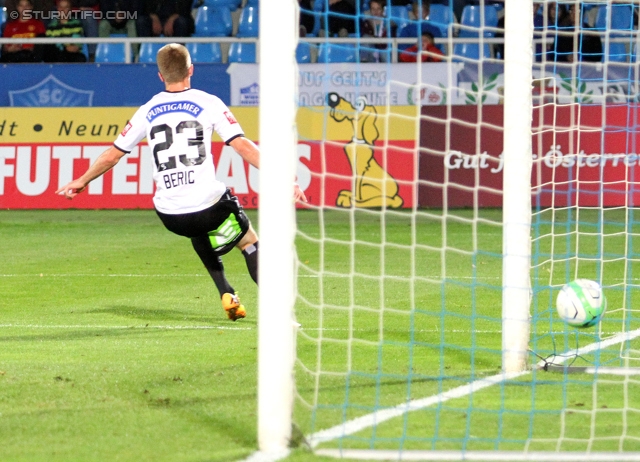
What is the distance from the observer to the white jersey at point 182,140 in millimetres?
6465

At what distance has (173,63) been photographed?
249 inches

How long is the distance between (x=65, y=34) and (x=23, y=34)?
2.36 feet

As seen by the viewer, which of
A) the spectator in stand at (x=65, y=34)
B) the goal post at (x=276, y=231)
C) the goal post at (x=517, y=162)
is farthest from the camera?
the spectator in stand at (x=65, y=34)

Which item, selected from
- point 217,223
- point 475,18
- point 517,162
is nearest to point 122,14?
point 475,18

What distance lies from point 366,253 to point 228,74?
19.7 feet

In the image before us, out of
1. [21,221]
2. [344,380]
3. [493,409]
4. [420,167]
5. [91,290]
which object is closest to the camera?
[493,409]

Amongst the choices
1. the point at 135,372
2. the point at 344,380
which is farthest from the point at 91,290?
the point at 344,380

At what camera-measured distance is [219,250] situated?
6910mm

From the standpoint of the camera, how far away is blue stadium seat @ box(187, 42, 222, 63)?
1803cm

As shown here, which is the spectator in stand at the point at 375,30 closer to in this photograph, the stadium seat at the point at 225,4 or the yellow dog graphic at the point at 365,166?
the yellow dog graphic at the point at 365,166

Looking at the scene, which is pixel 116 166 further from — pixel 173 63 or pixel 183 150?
pixel 173 63

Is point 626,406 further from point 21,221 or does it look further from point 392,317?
point 21,221

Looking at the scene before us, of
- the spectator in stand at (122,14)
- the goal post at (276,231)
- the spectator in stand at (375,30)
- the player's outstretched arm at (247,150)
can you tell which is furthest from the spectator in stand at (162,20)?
the goal post at (276,231)

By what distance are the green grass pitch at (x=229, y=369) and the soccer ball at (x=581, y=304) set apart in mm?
340
